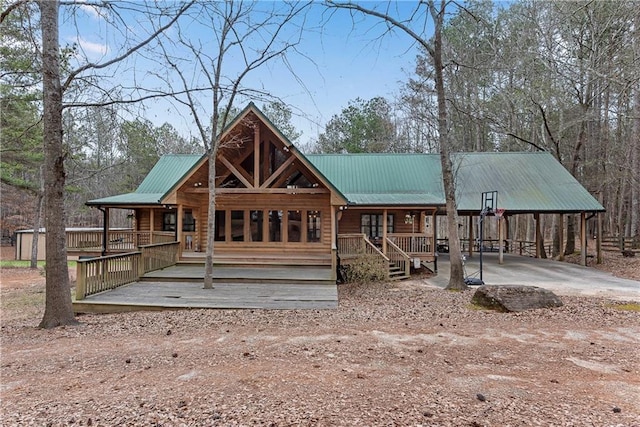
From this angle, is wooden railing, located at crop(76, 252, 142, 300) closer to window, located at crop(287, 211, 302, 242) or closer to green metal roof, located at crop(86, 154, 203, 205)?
green metal roof, located at crop(86, 154, 203, 205)

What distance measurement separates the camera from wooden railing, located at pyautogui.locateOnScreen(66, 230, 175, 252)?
15.9 meters

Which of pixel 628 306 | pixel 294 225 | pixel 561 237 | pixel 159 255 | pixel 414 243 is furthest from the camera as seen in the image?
pixel 561 237

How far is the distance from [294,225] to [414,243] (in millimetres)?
5291

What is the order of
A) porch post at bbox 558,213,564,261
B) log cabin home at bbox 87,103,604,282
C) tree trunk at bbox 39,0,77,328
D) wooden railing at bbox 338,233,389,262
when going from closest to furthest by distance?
tree trunk at bbox 39,0,77,328
log cabin home at bbox 87,103,604,282
wooden railing at bbox 338,233,389,262
porch post at bbox 558,213,564,261

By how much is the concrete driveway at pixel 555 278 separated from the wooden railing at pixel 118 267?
958 cm

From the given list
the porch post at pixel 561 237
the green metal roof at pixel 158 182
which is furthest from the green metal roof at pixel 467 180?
the green metal roof at pixel 158 182

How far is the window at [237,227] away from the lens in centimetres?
1535

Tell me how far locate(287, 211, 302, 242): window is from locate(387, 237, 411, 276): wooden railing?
3844 millimetres

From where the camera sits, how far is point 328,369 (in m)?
4.41

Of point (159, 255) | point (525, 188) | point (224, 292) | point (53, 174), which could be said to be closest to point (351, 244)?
point (224, 292)

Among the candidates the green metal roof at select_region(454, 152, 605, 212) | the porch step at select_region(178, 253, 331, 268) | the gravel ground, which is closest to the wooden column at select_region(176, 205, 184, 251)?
the porch step at select_region(178, 253, 331, 268)

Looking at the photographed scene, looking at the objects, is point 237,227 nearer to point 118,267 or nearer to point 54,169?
point 118,267

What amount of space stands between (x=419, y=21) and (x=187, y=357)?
10.6 meters

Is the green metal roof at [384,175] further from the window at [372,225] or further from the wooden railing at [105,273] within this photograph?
the wooden railing at [105,273]
